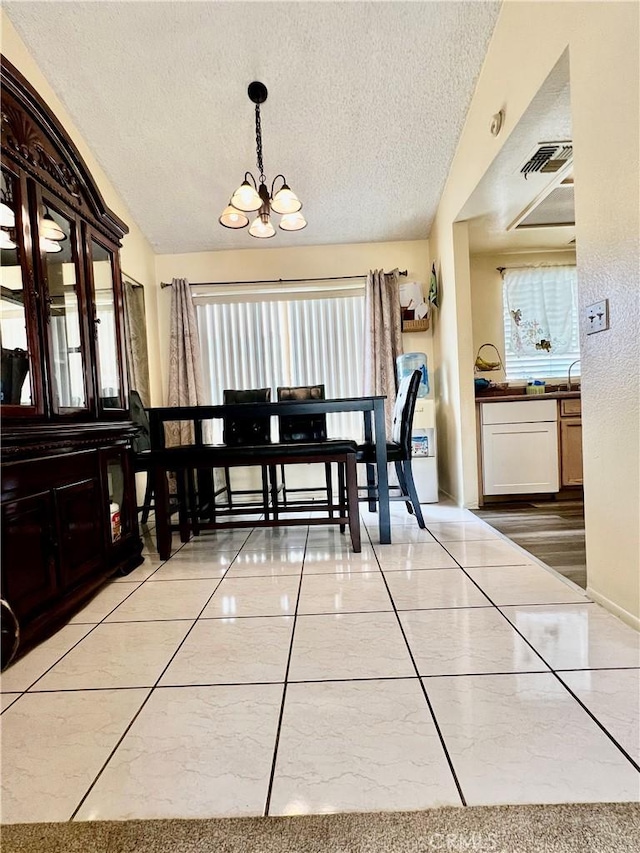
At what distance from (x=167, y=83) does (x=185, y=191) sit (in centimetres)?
86

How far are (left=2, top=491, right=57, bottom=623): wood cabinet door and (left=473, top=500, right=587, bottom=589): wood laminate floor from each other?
2107 mm

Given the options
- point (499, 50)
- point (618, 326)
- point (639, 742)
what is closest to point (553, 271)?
point (499, 50)

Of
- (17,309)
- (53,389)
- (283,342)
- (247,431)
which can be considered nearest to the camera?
(17,309)

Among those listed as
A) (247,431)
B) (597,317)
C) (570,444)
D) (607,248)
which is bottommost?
(570,444)

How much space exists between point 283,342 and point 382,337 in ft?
3.20

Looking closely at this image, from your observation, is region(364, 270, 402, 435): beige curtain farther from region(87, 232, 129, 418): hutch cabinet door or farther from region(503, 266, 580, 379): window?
region(87, 232, 129, 418): hutch cabinet door

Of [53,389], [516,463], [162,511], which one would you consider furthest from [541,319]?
[53,389]

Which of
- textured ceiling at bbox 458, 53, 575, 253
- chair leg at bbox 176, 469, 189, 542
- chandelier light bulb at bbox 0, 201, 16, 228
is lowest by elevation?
chair leg at bbox 176, 469, 189, 542

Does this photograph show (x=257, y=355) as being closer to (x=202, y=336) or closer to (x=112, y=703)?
(x=202, y=336)

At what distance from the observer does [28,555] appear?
1.57 meters

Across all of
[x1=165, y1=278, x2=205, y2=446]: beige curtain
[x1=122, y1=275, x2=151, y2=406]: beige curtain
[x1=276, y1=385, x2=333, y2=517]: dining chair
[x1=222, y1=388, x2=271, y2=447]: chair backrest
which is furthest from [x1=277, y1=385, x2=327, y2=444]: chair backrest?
[x1=122, y1=275, x2=151, y2=406]: beige curtain

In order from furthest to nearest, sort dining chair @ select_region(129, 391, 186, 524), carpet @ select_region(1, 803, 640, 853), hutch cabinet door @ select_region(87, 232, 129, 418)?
dining chair @ select_region(129, 391, 186, 524) → hutch cabinet door @ select_region(87, 232, 129, 418) → carpet @ select_region(1, 803, 640, 853)

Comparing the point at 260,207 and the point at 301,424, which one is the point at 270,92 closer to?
the point at 260,207

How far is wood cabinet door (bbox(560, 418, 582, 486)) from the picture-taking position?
3549 millimetres
